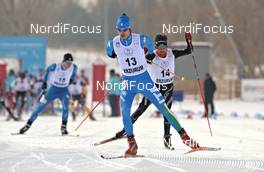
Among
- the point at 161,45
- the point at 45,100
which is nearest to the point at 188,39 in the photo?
the point at 161,45

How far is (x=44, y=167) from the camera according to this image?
324 inches

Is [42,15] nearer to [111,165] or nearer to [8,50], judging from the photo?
[8,50]

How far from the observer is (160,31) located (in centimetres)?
5259

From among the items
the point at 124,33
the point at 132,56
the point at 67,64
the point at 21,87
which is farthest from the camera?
the point at 21,87

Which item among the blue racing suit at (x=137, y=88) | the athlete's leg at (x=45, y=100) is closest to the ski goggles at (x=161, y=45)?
the blue racing suit at (x=137, y=88)

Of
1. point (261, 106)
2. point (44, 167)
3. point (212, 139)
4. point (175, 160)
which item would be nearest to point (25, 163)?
point (44, 167)

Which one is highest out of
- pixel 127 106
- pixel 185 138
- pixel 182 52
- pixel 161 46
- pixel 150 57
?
pixel 161 46

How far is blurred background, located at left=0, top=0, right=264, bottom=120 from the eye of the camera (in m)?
27.2

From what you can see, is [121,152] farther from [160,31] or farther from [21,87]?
[160,31]

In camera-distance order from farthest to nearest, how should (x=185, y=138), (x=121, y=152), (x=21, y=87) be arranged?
(x=21, y=87) < (x=121, y=152) < (x=185, y=138)

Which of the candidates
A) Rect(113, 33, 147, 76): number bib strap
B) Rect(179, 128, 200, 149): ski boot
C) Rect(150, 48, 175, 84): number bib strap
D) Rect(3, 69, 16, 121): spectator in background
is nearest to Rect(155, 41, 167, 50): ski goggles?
Rect(150, 48, 175, 84): number bib strap

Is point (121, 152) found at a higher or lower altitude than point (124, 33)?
lower

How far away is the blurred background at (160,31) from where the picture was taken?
89.1ft

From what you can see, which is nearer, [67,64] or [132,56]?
[132,56]
